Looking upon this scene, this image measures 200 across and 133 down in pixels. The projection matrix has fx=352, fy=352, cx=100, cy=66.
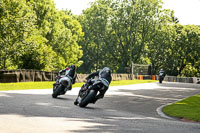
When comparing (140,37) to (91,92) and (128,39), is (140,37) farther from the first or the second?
(91,92)

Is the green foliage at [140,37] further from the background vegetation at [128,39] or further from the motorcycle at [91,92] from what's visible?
the motorcycle at [91,92]

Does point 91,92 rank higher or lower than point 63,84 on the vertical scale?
lower

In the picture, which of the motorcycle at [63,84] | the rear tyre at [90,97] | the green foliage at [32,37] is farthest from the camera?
the green foliage at [32,37]

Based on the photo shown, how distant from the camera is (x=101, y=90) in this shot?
1212 cm

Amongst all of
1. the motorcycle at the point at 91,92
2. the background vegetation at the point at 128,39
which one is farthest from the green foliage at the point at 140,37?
the motorcycle at the point at 91,92

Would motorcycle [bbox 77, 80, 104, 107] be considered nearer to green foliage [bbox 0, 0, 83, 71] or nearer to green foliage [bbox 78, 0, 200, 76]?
green foliage [bbox 0, 0, 83, 71]

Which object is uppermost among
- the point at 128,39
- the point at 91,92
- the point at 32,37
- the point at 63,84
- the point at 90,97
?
the point at 128,39

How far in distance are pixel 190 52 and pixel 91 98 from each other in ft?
208

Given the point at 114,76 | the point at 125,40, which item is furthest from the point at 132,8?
the point at 114,76

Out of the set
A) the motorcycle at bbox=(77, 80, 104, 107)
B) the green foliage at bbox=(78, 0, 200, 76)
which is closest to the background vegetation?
the green foliage at bbox=(78, 0, 200, 76)

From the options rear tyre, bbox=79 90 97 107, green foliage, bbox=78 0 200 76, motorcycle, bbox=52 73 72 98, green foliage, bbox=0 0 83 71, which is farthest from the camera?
green foliage, bbox=78 0 200 76

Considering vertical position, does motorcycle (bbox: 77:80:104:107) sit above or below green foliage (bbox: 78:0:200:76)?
below

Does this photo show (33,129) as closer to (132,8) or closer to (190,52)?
(132,8)

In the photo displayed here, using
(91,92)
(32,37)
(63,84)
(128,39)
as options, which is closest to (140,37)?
(128,39)
